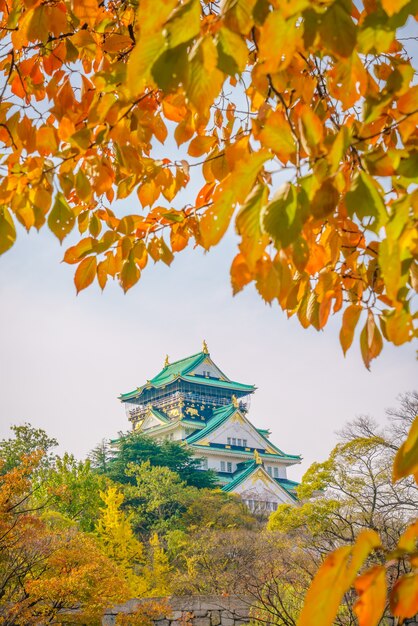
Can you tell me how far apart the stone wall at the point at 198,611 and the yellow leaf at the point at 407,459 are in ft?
22.4

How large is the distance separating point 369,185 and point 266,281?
0.75ft

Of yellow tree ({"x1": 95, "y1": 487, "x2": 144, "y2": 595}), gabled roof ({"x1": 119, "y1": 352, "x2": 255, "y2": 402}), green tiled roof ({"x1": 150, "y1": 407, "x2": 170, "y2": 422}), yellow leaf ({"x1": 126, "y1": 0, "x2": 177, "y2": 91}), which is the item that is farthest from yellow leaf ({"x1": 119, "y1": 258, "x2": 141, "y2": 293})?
gabled roof ({"x1": 119, "y1": 352, "x2": 255, "y2": 402})

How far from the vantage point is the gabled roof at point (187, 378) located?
1173 inches

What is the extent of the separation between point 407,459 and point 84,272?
0.84m

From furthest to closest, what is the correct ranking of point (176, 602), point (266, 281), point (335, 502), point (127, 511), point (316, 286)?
point (127, 511)
point (335, 502)
point (176, 602)
point (316, 286)
point (266, 281)

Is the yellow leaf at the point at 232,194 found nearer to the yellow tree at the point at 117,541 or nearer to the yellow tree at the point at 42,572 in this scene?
the yellow tree at the point at 42,572

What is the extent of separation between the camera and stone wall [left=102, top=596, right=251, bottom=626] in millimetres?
7035

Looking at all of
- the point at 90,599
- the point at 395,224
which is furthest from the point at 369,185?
the point at 90,599

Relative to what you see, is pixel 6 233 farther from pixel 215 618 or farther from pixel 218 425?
pixel 218 425

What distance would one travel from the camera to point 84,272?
1354 mm

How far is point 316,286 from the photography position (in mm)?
1433

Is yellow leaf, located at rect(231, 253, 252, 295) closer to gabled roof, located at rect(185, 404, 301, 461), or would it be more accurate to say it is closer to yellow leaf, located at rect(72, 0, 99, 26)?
yellow leaf, located at rect(72, 0, 99, 26)

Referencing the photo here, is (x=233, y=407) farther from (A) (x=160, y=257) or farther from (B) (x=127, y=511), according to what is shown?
(A) (x=160, y=257)

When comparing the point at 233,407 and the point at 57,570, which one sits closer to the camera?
the point at 57,570
